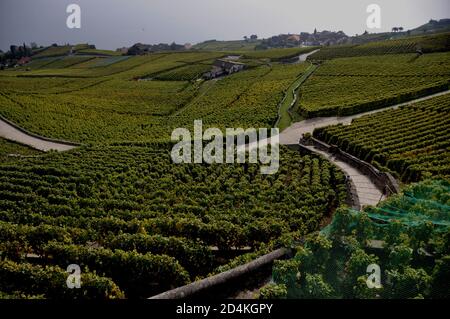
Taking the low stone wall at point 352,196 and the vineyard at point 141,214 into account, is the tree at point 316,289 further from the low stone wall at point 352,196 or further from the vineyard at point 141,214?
the low stone wall at point 352,196

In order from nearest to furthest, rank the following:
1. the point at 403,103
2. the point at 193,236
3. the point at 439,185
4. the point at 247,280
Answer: the point at 247,280 → the point at 193,236 → the point at 439,185 → the point at 403,103

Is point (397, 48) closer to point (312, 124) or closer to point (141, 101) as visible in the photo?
point (312, 124)

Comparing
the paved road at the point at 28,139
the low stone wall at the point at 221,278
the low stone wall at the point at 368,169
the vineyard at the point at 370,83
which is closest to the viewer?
the low stone wall at the point at 221,278

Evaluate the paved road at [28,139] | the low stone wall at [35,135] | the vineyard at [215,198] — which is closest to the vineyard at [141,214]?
the vineyard at [215,198]

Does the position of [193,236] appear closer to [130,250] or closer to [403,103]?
[130,250]

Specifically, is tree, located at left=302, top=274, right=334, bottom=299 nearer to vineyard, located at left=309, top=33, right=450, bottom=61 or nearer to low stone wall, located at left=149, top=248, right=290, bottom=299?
low stone wall, located at left=149, top=248, right=290, bottom=299

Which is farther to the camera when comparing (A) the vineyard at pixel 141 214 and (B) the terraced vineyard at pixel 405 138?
(B) the terraced vineyard at pixel 405 138

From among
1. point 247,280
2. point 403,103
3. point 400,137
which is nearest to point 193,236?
point 247,280
